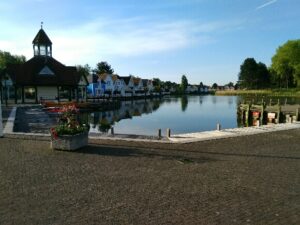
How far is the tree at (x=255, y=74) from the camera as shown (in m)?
136

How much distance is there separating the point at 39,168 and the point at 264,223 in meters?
6.37

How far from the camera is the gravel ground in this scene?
19.8 ft

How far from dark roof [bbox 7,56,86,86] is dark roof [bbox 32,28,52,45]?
Answer: 2458 millimetres

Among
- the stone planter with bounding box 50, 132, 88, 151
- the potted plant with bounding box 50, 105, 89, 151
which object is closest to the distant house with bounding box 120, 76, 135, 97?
the potted plant with bounding box 50, 105, 89, 151

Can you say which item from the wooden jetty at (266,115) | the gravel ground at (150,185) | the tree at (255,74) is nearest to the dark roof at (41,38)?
the wooden jetty at (266,115)

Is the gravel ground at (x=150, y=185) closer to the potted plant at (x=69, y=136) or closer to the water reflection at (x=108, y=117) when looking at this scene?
the potted plant at (x=69, y=136)

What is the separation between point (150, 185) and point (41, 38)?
5118 centimetres

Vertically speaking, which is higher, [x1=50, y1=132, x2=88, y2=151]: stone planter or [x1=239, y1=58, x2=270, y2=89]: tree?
[x1=239, y1=58, x2=270, y2=89]: tree

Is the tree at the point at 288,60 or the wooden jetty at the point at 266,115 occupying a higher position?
the tree at the point at 288,60

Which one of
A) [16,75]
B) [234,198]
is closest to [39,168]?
[234,198]

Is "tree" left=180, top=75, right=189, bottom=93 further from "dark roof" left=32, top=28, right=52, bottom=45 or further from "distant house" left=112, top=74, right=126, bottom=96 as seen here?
"dark roof" left=32, top=28, right=52, bottom=45

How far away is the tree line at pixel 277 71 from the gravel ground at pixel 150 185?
95.8m

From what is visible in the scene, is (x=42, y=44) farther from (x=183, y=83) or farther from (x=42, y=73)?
(x=183, y=83)

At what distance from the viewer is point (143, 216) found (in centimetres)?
598
